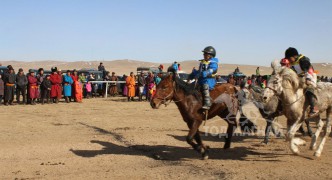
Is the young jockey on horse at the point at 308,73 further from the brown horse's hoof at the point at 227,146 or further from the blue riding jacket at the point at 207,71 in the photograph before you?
the brown horse's hoof at the point at 227,146

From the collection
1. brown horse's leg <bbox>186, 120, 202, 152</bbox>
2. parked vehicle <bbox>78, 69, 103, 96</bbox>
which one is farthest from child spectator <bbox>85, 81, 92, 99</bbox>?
brown horse's leg <bbox>186, 120, 202, 152</bbox>

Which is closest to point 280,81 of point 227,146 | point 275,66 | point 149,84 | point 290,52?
point 275,66

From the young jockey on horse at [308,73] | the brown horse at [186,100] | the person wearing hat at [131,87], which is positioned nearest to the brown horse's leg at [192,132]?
the brown horse at [186,100]

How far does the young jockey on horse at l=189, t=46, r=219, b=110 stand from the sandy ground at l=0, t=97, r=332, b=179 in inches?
57.1

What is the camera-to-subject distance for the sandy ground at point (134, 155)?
749 cm

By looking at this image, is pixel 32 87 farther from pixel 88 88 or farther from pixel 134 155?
pixel 134 155

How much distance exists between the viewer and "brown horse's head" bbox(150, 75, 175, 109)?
882cm

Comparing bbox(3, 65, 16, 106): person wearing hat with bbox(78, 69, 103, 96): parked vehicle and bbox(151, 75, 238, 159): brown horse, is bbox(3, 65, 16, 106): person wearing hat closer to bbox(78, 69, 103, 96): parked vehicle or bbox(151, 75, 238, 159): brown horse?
bbox(78, 69, 103, 96): parked vehicle

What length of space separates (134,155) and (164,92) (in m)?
1.70

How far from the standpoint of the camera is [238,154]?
9297 mm

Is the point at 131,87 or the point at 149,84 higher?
the point at 149,84

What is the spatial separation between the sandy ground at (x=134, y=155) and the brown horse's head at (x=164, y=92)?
1.32m

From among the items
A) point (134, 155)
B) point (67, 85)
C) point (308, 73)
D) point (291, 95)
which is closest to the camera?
point (291, 95)

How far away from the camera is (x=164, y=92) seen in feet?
29.3
